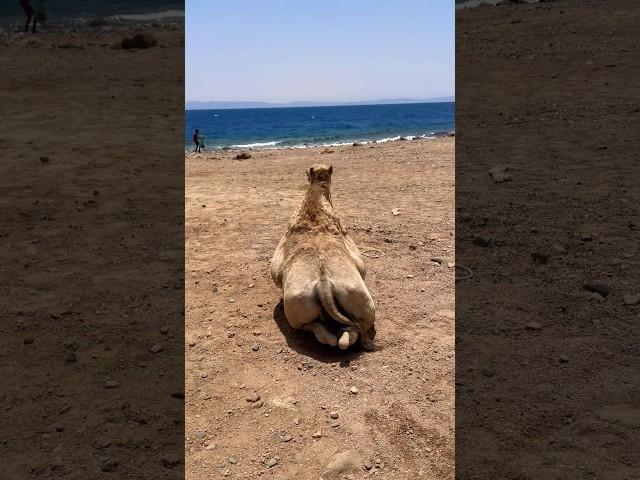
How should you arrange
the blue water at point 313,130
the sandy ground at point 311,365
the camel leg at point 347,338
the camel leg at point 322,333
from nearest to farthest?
the sandy ground at point 311,365 < the camel leg at point 347,338 < the camel leg at point 322,333 < the blue water at point 313,130

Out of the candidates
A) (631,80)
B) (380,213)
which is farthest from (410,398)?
(631,80)

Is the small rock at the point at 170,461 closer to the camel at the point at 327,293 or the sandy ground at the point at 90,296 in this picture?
the sandy ground at the point at 90,296

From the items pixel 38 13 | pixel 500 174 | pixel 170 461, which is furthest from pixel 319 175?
pixel 38 13

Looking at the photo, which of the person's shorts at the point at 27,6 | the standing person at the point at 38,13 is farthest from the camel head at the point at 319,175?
the standing person at the point at 38,13

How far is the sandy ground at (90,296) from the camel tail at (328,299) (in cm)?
134

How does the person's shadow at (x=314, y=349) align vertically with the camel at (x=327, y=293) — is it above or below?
below

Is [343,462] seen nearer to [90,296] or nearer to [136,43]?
[90,296]

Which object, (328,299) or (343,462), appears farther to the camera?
(328,299)

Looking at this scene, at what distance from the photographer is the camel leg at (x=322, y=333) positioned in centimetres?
437

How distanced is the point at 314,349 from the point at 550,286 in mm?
2716

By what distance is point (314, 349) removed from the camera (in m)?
4.55

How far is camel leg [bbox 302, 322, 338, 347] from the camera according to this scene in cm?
437

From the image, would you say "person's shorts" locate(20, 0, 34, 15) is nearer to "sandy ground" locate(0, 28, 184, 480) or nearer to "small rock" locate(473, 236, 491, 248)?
"sandy ground" locate(0, 28, 184, 480)

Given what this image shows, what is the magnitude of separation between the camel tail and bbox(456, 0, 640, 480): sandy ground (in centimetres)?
111
